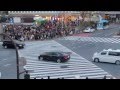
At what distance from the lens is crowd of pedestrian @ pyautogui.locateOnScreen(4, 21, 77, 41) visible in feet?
18.6

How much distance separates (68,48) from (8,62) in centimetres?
149

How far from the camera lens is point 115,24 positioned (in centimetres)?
601

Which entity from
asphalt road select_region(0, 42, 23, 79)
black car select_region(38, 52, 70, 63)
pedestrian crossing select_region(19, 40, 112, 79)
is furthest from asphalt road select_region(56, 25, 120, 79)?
asphalt road select_region(0, 42, 23, 79)

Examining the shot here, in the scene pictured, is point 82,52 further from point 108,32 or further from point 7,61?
point 7,61

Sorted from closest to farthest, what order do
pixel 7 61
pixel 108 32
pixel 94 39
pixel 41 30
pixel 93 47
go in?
pixel 41 30, pixel 7 61, pixel 108 32, pixel 94 39, pixel 93 47

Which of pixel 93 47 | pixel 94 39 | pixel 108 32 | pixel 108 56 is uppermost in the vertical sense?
pixel 108 32

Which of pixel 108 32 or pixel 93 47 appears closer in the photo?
pixel 108 32

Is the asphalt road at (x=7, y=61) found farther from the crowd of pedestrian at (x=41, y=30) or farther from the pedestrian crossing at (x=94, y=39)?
the pedestrian crossing at (x=94, y=39)

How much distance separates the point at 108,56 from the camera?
6.90 m

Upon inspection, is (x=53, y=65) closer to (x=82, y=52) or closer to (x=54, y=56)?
(x=54, y=56)

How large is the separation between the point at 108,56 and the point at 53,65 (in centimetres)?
113

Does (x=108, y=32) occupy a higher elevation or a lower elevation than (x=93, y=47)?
higher

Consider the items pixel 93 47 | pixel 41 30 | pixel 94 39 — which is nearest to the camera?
pixel 41 30

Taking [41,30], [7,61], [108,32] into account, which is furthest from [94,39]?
[7,61]
